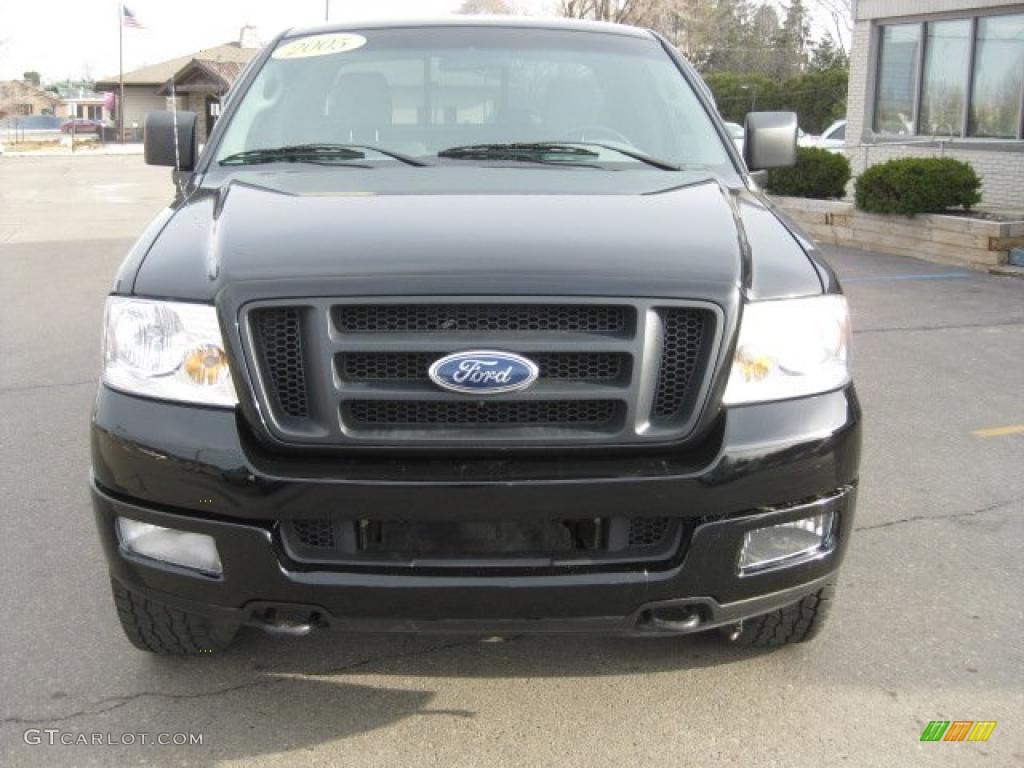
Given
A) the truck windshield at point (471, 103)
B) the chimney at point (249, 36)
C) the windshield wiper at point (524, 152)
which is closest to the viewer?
the windshield wiper at point (524, 152)

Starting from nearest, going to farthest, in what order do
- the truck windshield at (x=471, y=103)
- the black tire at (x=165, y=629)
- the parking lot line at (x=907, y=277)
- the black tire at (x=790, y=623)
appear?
1. the black tire at (x=165, y=629)
2. the black tire at (x=790, y=623)
3. the truck windshield at (x=471, y=103)
4. the parking lot line at (x=907, y=277)

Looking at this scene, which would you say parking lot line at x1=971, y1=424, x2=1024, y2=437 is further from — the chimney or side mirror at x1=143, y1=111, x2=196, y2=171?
the chimney

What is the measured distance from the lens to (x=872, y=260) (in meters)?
12.5

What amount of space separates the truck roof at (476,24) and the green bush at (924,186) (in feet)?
28.1

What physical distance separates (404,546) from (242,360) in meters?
0.58

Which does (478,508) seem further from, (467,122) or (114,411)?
(467,122)

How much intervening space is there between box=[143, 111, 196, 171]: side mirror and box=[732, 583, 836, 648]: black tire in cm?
271

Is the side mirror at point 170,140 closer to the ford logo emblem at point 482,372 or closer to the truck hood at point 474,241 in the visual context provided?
the truck hood at point 474,241

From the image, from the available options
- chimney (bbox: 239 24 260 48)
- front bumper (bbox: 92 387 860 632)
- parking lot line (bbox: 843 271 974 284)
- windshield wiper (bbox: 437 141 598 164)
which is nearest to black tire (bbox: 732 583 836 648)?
front bumper (bbox: 92 387 860 632)

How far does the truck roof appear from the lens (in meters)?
4.50

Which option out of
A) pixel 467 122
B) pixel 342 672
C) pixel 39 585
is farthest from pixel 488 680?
pixel 467 122

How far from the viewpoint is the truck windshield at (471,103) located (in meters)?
3.93

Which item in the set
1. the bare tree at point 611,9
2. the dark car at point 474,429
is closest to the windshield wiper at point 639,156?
the dark car at point 474,429
